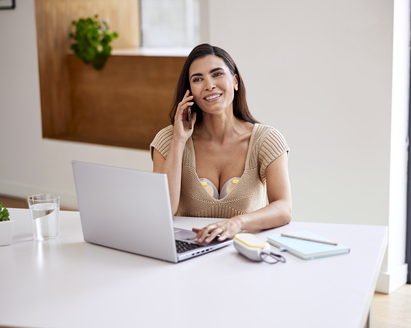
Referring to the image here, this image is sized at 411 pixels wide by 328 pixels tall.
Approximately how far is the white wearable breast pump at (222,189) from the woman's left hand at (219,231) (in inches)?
15.9

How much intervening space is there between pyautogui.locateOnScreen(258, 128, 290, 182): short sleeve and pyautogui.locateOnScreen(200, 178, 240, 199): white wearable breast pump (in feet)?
0.38

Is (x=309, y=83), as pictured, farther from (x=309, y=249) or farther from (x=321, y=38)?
(x=309, y=249)

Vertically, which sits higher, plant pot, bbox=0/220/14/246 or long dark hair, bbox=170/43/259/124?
long dark hair, bbox=170/43/259/124

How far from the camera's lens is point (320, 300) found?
3.65ft

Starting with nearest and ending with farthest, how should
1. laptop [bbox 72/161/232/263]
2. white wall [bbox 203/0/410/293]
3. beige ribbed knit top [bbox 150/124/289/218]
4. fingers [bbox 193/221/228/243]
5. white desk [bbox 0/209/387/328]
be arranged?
white desk [bbox 0/209/387/328] < laptop [bbox 72/161/232/263] < fingers [bbox 193/221/228/243] < beige ribbed knit top [bbox 150/124/289/218] < white wall [bbox 203/0/410/293]

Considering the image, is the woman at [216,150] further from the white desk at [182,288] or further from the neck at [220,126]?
the white desk at [182,288]

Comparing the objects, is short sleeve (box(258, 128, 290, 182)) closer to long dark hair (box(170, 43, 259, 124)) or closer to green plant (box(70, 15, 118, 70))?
long dark hair (box(170, 43, 259, 124))

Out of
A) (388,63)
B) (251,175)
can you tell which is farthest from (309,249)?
(388,63)

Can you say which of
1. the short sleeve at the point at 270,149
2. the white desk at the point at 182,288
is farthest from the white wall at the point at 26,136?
the white desk at the point at 182,288

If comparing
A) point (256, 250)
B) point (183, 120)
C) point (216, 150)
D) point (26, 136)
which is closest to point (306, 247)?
point (256, 250)

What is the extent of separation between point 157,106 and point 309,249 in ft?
10.9

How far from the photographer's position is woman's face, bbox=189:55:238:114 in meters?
2.01

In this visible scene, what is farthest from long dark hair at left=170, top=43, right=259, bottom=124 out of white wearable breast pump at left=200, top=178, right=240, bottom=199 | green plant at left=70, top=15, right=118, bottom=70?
green plant at left=70, top=15, right=118, bottom=70

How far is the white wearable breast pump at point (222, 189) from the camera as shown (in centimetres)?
197
